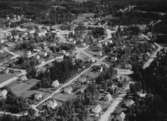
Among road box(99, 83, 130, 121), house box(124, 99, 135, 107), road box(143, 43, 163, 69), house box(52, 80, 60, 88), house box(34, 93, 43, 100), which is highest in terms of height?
road box(143, 43, 163, 69)

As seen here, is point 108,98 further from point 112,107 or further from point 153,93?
point 153,93

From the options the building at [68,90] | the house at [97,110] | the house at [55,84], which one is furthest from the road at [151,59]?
the house at [97,110]

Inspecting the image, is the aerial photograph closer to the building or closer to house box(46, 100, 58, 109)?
house box(46, 100, 58, 109)

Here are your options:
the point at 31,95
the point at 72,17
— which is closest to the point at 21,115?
the point at 31,95

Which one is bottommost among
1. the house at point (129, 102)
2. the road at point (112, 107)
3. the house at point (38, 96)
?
the road at point (112, 107)

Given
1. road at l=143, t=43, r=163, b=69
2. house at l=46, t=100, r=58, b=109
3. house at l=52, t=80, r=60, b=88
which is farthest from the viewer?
road at l=143, t=43, r=163, b=69

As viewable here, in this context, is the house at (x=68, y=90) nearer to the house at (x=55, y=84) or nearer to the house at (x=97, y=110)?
the house at (x=55, y=84)

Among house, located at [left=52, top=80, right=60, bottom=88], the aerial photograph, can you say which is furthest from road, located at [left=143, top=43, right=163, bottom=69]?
house, located at [left=52, top=80, right=60, bottom=88]

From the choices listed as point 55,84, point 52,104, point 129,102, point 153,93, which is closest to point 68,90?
point 55,84
